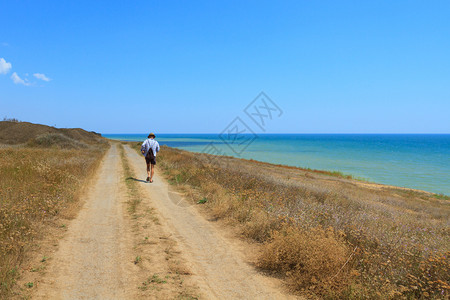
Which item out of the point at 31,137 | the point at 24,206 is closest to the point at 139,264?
the point at 24,206

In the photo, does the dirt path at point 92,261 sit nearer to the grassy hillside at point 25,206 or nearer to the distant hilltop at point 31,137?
the grassy hillside at point 25,206

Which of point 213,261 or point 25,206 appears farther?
point 25,206

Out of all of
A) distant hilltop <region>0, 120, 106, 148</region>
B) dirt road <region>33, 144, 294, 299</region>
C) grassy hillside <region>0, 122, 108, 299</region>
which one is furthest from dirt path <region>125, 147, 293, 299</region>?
distant hilltop <region>0, 120, 106, 148</region>

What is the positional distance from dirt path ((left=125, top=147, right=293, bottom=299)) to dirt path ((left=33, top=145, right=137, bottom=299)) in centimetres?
113

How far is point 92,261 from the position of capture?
465 cm

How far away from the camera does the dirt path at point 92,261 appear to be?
3.72m

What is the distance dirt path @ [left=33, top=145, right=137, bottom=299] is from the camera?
3.72 m

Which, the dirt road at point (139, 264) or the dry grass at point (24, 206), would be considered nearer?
the dirt road at point (139, 264)

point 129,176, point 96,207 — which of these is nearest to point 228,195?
point 96,207

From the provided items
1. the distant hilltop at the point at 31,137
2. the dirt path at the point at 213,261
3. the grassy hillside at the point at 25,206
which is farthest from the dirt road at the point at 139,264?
the distant hilltop at the point at 31,137

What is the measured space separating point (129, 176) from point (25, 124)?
4050 centimetres

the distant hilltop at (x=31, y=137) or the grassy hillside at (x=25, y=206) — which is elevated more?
the distant hilltop at (x=31, y=137)

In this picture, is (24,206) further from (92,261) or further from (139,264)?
(139,264)

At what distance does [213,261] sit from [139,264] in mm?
1348
